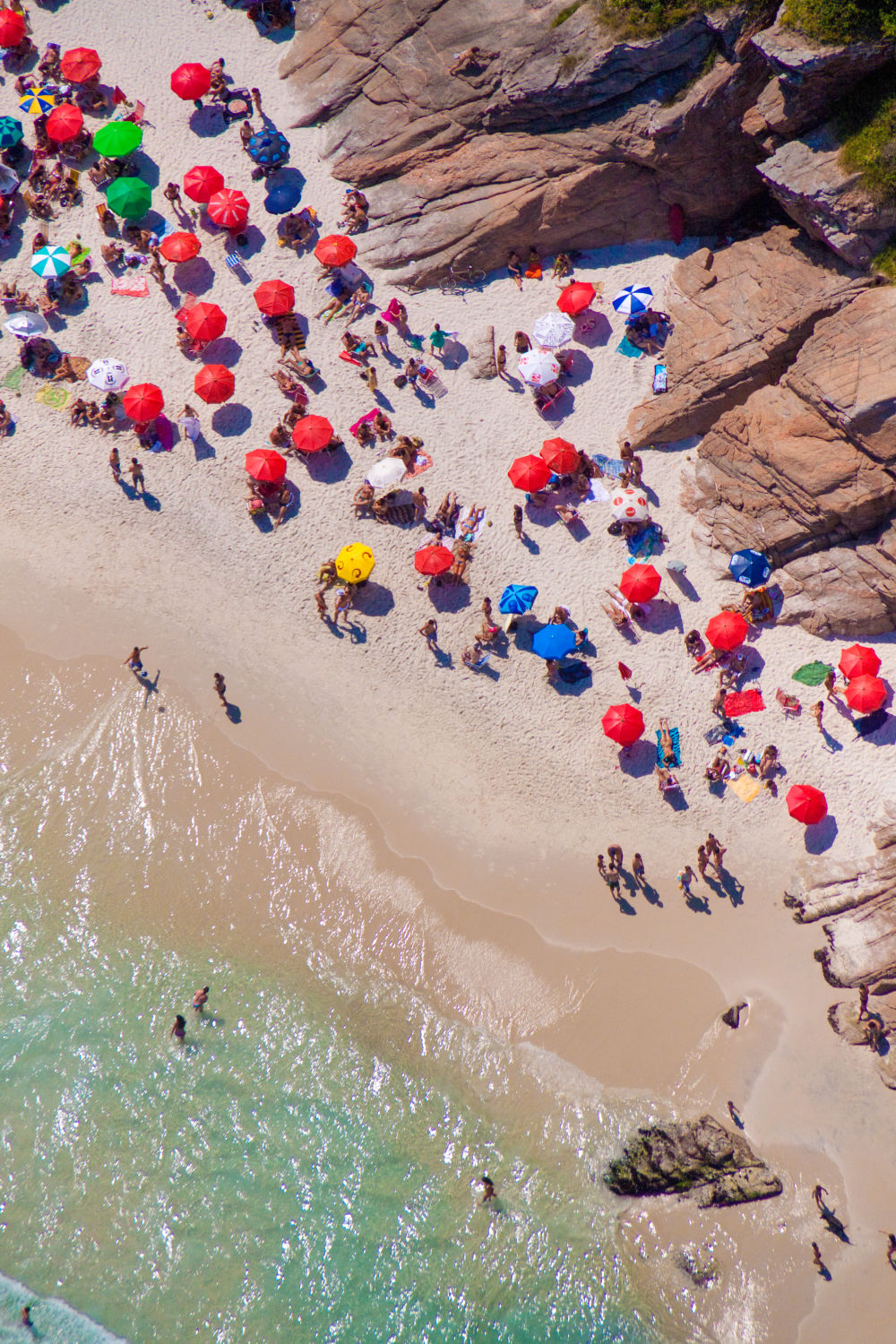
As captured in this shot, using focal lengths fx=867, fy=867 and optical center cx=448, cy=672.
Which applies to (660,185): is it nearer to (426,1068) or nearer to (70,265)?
(70,265)

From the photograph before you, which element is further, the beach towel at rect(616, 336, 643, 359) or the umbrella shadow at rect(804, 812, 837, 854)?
the beach towel at rect(616, 336, 643, 359)

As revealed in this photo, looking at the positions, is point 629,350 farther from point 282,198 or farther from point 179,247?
point 179,247

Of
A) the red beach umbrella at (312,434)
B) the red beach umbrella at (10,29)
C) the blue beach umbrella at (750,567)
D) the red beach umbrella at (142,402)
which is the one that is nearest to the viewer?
the blue beach umbrella at (750,567)

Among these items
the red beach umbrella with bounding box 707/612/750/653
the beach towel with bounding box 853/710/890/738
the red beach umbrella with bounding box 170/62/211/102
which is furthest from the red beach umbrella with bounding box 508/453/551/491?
the red beach umbrella with bounding box 170/62/211/102

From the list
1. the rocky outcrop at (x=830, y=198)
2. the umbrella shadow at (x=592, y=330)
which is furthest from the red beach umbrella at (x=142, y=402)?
the rocky outcrop at (x=830, y=198)

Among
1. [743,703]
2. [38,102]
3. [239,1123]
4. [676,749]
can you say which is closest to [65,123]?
[38,102]

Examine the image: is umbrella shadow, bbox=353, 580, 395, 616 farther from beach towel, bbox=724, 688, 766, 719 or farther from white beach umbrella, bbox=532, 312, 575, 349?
beach towel, bbox=724, 688, 766, 719

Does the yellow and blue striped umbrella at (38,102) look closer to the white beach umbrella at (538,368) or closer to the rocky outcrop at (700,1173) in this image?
the white beach umbrella at (538,368)

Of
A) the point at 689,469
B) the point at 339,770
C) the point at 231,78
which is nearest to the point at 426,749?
the point at 339,770
